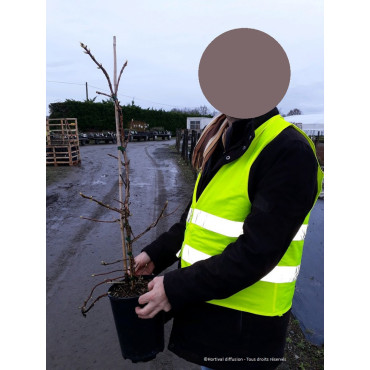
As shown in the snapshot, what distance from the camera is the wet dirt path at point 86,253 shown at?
8.30 ft

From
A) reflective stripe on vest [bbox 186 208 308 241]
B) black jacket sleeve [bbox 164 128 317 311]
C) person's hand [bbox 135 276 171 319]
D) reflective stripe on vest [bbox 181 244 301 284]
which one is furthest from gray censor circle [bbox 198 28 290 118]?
person's hand [bbox 135 276 171 319]

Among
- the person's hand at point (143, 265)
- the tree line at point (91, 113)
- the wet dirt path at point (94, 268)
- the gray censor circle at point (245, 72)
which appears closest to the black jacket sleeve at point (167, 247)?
the person's hand at point (143, 265)

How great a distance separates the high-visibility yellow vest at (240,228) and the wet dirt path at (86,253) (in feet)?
4.86

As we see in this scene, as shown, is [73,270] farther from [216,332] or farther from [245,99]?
[245,99]

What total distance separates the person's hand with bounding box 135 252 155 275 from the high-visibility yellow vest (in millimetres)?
445

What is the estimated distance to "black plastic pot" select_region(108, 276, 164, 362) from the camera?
1.45m

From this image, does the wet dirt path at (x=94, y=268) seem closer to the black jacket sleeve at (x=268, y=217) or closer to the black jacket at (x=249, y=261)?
the black jacket at (x=249, y=261)

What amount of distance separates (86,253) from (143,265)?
3030 millimetres

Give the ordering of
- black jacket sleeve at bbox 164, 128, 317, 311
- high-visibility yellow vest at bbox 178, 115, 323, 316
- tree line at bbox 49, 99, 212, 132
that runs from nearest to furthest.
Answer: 1. black jacket sleeve at bbox 164, 128, 317, 311
2. high-visibility yellow vest at bbox 178, 115, 323, 316
3. tree line at bbox 49, 99, 212, 132

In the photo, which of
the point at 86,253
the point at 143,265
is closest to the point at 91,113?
the point at 86,253

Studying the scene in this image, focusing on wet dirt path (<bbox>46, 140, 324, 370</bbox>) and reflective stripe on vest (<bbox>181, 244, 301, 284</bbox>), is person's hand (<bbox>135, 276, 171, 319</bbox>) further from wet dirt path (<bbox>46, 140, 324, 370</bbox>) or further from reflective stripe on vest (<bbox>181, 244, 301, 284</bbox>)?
wet dirt path (<bbox>46, 140, 324, 370</bbox>)

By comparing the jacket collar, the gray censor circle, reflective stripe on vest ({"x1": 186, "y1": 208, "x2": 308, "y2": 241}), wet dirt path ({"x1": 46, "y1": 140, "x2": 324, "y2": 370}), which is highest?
the gray censor circle

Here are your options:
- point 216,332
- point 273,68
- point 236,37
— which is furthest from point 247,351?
point 236,37

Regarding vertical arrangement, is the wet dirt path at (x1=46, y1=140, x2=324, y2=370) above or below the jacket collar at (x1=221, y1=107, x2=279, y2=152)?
below
